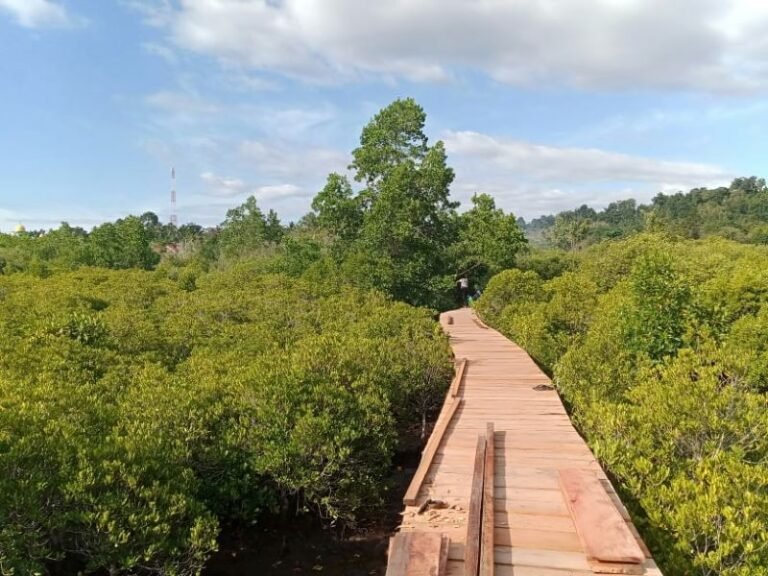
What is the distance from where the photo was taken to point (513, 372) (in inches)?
372

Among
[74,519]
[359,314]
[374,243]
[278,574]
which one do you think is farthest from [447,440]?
[374,243]

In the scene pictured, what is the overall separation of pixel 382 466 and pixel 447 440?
3.30 ft

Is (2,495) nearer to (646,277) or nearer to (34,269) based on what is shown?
(646,277)

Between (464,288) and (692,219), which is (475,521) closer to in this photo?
(464,288)

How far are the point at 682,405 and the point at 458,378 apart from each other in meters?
3.82

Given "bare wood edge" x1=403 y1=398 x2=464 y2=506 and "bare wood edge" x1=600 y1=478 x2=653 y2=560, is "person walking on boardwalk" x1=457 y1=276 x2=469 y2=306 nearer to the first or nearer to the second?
"bare wood edge" x1=403 y1=398 x2=464 y2=506

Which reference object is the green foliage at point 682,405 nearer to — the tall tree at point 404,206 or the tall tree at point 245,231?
the tall tree at point 404,206

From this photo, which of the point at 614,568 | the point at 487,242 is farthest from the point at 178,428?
the point at 487,242

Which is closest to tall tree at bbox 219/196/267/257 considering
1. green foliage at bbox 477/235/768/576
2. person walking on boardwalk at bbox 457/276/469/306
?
person walking on boardwalk at bbox 457/276/469/306

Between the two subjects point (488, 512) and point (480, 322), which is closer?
point (488, 512)

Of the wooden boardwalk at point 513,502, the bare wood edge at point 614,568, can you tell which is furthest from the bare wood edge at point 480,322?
the bare wood edge at point 614,568

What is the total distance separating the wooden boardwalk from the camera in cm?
339

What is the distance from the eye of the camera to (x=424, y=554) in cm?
339

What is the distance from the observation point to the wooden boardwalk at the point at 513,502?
11.1 feet
